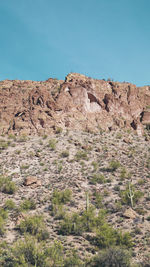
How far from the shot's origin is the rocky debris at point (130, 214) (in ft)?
57.9

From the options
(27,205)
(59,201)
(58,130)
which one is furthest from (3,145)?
(59,201)

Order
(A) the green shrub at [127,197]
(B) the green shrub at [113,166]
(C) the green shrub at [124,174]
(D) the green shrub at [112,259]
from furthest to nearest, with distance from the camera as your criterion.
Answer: (B) the green shrub at [113,166] → (C) the green shrub at [124,174] → (A) the green shrub at [127,197] → (D) the green shrub at [112,259]

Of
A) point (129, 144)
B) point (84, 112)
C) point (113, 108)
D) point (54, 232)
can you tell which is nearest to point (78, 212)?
point (54, 232)

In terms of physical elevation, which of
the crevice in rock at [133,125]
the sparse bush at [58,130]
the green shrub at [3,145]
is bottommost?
the green shrub at [3,145]

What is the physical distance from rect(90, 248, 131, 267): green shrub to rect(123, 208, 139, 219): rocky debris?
5437mm

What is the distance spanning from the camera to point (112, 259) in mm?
11812

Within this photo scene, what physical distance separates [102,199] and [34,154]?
38.2 feet

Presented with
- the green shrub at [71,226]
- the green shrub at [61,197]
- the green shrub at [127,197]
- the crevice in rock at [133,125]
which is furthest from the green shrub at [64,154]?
the crevice in rock at [133,125]

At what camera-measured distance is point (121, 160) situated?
29.4m

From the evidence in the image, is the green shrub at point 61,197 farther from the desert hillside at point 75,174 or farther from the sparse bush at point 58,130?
the sparse bush at point 58,130

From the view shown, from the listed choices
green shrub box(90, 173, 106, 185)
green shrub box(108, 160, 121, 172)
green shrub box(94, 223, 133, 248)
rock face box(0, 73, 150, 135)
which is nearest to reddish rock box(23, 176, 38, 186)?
green shrub box(90, 173, 106, 185)

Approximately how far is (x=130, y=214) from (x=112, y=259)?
6500 millimetres

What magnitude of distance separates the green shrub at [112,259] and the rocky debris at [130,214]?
5.44m

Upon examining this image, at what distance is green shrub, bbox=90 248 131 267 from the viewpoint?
11768 mm
